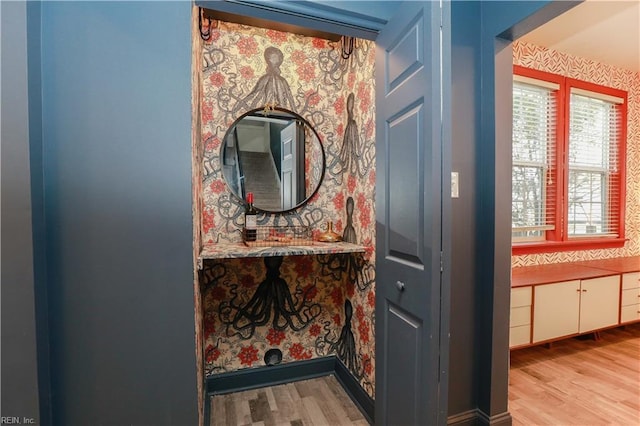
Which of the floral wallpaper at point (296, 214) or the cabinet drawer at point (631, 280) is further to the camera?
the cabinet drawer at point (631, 280)

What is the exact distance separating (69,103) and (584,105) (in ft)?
13.8

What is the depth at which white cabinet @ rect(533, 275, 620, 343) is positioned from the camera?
224 cm

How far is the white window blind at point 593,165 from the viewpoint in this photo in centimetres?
296

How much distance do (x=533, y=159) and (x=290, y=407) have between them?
298cm

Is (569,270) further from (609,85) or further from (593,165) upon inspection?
(609,85)

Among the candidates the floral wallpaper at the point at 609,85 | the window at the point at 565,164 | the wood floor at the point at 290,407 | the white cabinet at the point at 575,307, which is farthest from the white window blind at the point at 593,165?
the wood floor at the point at 290,407

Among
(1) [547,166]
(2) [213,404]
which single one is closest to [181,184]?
(2) [213,404]

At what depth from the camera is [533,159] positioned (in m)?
2.74

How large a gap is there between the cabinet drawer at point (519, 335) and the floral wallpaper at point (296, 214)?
124cm

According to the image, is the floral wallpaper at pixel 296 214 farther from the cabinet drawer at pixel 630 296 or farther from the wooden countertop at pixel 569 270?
the cabinet drawer at pixel 630 296

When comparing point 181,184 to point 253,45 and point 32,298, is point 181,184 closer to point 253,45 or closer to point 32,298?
point 32,298

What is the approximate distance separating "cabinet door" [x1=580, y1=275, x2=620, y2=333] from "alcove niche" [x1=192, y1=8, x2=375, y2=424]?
81.4 inches

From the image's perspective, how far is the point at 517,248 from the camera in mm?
2611

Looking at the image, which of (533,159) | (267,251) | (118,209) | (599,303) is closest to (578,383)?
(599,303)
